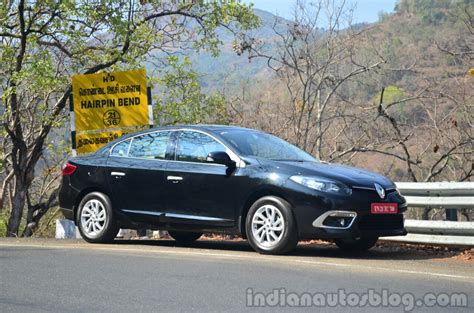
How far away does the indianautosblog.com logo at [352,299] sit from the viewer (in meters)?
6.78

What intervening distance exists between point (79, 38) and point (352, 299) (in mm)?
15767

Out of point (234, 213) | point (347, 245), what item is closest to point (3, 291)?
point (234, 213)

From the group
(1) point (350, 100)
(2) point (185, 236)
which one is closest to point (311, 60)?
(1) point (350, 100)

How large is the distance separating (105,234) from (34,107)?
712 inches

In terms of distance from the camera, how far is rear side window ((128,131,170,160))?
38.2ft

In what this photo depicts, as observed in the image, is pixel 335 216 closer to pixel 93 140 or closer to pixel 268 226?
pixel 268 226

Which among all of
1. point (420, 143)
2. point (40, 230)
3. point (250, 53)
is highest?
point (250, 53)

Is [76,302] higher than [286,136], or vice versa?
[286,136]

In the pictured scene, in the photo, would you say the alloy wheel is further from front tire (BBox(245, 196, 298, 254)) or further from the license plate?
the license plate

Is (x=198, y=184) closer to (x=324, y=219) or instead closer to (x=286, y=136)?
(x=324, y=219)

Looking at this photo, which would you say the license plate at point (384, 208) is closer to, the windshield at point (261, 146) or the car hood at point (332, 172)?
the car hood at point (332, 172)

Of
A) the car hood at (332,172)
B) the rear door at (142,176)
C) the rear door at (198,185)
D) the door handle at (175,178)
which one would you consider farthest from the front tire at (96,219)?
the car hood at (332,172)

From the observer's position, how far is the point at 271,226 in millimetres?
10266

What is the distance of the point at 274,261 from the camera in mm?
9562
